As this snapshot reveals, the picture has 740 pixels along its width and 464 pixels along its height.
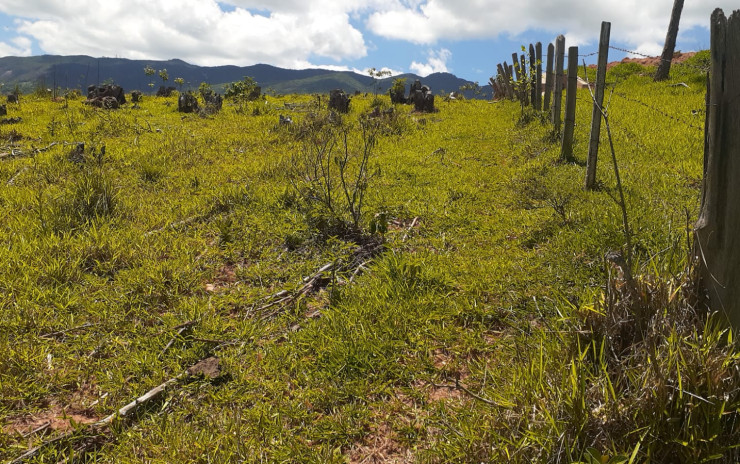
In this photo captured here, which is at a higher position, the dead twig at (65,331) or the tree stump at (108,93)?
the tree stump at (108,93)

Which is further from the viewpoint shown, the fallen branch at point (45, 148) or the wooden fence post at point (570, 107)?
the fallen branch at point (45, 148)

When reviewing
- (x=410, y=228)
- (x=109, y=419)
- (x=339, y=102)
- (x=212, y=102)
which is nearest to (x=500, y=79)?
(x=339, y=102)

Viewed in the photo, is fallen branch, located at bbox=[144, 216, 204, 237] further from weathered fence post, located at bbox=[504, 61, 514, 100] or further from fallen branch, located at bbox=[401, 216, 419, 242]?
weathered fence post, located at bbox=[504, 61, 514, 100]

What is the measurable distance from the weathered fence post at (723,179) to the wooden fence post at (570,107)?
556cm

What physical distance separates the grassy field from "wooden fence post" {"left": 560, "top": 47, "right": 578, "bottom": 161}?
569 mm

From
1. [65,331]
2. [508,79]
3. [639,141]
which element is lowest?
[65,331]

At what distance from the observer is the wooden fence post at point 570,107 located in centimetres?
714

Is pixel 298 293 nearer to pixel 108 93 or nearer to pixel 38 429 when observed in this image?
pixel 38 429

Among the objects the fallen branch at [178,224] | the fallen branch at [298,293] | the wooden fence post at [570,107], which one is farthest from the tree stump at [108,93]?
the fallen branch at [298,293]

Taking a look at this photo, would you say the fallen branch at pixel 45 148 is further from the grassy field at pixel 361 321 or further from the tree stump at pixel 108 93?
the tree stump at pixel 108 93

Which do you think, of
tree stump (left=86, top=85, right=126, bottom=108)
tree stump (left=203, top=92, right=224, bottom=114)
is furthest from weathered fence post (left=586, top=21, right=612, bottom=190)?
tree stump (left=86, top=85, right=126, bottom=108)

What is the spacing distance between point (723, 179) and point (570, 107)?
5878 mm

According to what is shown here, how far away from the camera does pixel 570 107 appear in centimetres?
722

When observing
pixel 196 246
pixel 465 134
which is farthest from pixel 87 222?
pixel 465 134
